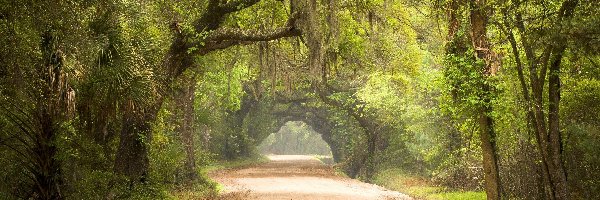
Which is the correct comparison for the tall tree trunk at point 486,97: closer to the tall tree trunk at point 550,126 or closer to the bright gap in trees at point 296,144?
the tall tree trunk at point 550,126

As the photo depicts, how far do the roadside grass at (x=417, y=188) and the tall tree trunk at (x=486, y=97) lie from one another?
14.5 feet

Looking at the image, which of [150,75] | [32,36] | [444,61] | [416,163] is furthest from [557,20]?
[416,163]

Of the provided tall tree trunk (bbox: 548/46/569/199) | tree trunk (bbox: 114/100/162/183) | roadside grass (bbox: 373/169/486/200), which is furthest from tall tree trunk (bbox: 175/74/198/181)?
tall tree trunk (bbox: 548/46/569/199)

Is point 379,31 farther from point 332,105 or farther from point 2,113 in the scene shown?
point 332,105

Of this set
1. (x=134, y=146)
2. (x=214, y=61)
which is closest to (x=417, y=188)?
(x=214, y=61)

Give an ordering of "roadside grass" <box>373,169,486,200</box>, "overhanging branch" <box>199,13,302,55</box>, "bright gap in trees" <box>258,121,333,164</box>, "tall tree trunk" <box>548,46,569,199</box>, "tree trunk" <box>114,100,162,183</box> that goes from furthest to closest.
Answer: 1. "bright gap in trees" <box>258,121,333,164</box>
2. "roadside grass" <box>373,169,486,200</box>
3. "overhanging branch" <box>199,13,302,55</box>
4. "tree trunk" <box>114,100,162,183</box>
5. "tall tree trunk" <box>548,46,569,199</box>

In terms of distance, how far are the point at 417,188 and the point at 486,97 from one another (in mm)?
11325

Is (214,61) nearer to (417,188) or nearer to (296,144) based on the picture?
(417,188)

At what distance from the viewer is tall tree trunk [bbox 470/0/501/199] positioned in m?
10.1

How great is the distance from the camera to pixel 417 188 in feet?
68.6

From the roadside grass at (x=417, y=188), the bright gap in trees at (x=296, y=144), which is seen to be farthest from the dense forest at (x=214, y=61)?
the bright gap in trees at (x=296, y=144)

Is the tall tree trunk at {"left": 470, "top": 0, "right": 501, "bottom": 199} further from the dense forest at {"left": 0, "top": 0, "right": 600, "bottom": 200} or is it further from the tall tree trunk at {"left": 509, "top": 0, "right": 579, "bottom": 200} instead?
the tall tree trunk at {"left": 509, "top": 0, "right": 579, "bottom": 200}

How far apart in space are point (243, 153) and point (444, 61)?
34.1m

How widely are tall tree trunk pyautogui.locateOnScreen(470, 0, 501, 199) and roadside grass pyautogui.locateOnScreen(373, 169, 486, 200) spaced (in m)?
4.43
